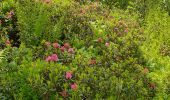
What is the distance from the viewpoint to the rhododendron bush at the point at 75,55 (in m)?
5.51

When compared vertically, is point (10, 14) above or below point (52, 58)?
above

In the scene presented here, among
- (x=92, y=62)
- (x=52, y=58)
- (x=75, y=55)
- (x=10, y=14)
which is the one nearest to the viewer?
(x=52, y=58)

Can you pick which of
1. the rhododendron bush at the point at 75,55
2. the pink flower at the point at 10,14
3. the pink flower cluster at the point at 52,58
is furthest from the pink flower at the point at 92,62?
the pink flower at the point at 10,14

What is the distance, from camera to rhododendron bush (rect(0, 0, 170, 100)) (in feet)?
18.1

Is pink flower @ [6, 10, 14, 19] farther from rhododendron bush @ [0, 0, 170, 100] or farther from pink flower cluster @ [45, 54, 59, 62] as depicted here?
pink flower cluster @ [45, 54, 59, 62]

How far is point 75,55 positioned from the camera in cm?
641

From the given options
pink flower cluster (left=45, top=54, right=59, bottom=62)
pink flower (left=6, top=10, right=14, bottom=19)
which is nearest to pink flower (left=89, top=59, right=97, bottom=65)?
pink flower cluster (left=45, top=54, right=59, bottom=62)

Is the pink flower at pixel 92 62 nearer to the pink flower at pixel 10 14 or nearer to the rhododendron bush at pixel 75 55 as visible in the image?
the rhododendron bush at pixel 75 55

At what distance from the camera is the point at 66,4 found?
8.32 metres

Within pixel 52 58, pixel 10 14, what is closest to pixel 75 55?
pixel 52 58

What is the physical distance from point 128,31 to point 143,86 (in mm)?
1890

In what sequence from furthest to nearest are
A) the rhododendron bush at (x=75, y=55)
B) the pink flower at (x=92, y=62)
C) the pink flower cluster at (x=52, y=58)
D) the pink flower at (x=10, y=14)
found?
the pink flower at (x=10, y=14)
the pink flower at (x=92, y=62)
the pink flower cluster at (x=52, y=58)
the rhododendron bush at (x=75, y=55)

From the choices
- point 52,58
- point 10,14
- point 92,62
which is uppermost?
point 10,14

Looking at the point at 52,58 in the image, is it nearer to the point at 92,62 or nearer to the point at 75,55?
the point at 75,55
